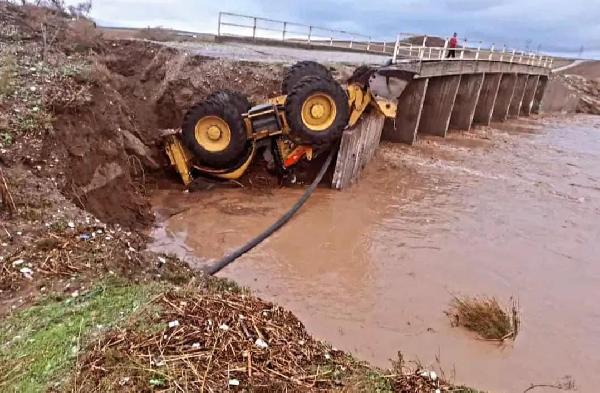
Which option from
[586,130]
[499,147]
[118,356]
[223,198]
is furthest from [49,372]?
[586,130]

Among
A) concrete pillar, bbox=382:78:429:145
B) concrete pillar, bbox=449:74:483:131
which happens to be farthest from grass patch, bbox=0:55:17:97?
concrete pillar, bbox=449:74:483:131

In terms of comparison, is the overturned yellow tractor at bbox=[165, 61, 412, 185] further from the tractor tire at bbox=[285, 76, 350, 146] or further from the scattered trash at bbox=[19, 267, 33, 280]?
the scattered trash at bbox=[19, 267, 33, 280]

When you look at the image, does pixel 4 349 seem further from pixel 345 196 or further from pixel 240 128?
pixel 345 196

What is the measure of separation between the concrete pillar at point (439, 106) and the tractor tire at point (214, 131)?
10158 millimetres

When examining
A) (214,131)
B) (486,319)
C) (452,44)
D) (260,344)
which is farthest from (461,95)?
(260,344)

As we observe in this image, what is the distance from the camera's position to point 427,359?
5.02 meters

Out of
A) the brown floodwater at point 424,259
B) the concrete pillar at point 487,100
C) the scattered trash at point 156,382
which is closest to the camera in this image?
the scattered trash at point 156,382

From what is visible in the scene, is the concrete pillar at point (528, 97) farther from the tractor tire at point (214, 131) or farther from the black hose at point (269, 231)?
the tractor tire at point (214, 131)

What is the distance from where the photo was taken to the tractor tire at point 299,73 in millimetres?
9891

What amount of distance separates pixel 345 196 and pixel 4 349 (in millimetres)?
7160

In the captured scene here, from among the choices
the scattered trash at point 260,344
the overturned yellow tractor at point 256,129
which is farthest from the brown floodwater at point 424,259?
the scattered trash at point 260,344

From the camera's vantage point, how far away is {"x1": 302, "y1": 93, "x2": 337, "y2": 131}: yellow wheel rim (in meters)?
9.11

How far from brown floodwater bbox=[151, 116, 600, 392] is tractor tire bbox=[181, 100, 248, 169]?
0.76 meters

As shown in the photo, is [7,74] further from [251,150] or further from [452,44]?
[452,44]
